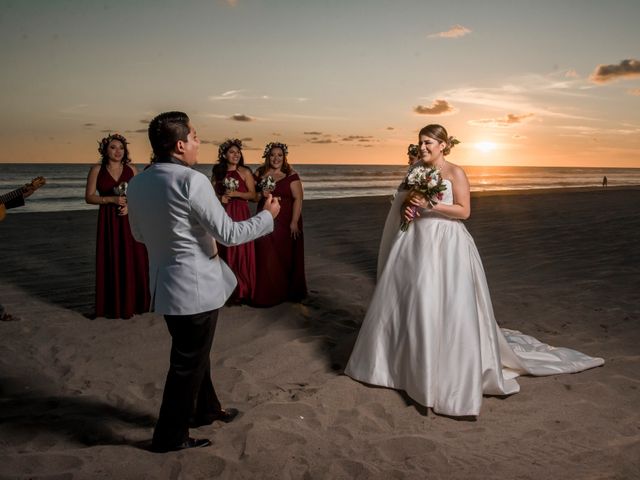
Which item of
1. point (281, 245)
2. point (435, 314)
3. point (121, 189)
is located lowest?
point (435, 314)

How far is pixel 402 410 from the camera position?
4.29m

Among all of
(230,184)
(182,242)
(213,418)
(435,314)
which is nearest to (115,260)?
(230,184)

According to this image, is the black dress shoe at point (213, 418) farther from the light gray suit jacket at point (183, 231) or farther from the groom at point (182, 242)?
the light gray suit jacket at point (183, 231)

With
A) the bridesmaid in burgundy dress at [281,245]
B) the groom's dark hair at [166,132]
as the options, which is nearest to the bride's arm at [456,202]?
the groom's dark hair at [166,132]

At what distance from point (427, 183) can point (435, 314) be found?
101 cm

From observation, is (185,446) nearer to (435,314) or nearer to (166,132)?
(166,132)

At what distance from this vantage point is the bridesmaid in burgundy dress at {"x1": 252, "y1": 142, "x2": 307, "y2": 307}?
23.4 feet

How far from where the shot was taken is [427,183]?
171 inches

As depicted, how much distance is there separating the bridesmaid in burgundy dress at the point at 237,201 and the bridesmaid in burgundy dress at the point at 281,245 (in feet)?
0.39

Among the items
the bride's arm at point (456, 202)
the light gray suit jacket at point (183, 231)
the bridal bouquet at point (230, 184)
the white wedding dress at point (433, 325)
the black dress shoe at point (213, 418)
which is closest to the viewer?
the light gray suit jacket at point (183, 231)

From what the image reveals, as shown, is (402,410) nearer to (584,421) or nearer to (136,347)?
(584,421)

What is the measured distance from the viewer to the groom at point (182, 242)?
3043 millimetres

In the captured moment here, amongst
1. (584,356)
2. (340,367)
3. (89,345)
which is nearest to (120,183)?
(89,345)

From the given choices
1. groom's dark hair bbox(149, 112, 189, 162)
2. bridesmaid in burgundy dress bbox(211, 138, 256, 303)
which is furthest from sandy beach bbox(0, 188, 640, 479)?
groom's dark hair bbox(149, 112, 189, 162)
